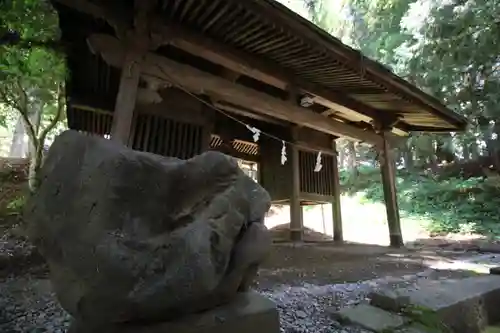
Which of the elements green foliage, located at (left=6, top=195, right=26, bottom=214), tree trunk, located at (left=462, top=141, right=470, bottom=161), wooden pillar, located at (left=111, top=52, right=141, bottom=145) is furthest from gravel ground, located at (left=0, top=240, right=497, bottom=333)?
tree trunk, located at (left=462, top=141, right=470, bottom=161)

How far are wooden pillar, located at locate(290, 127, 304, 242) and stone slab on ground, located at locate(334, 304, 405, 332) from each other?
16.9 feet

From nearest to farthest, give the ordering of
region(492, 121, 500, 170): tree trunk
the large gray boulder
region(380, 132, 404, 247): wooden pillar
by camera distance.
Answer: the large gray boulder, region(380, 132, 404, 247): wooden pillar, region(492, 121, 500, 170): tree trunk

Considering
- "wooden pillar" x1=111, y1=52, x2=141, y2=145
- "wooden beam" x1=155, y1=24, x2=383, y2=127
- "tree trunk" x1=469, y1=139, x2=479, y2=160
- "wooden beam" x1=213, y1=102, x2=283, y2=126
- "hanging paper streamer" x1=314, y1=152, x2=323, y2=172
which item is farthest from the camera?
"tree trunk" x1=469, y1=139, x2=479, y2=160

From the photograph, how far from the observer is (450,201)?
1307cm

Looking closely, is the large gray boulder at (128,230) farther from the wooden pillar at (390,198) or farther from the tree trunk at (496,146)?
the tree trunk at (496,146)

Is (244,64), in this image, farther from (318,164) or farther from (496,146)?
(496,146)

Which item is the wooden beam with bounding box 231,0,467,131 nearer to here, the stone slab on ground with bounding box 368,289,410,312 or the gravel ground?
the gravel ground

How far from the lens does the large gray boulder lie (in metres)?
1.51

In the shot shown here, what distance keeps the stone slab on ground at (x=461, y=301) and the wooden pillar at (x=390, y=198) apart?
15.7 ft

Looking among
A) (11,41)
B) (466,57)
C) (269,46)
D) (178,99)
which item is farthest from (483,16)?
(11,41)

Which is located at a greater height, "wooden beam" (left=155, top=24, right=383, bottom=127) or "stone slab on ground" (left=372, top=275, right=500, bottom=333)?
"wooden beam" (left=155, top=24, right=383, bottom=127)

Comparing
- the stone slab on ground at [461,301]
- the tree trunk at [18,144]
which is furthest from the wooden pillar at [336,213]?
the tree trunk at [18,144]

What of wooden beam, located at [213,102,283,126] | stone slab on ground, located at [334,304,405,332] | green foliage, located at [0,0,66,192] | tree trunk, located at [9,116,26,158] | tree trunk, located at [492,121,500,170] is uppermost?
tree trunk, located at [9,116,26,158]

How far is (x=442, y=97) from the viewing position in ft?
39.4
